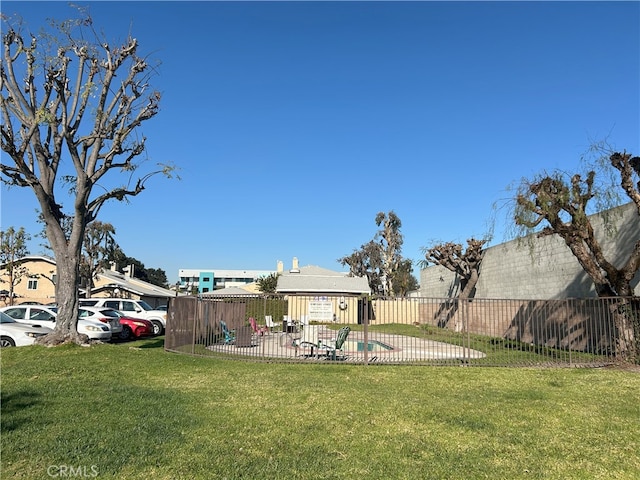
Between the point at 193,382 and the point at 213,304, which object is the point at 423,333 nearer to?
the point at 213,304

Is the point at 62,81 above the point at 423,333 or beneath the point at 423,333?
above

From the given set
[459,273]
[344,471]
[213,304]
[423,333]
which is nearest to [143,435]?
[344,471]

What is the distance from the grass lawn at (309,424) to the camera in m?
4.63

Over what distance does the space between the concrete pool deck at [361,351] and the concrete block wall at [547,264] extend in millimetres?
4313

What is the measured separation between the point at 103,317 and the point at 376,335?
10808 mm

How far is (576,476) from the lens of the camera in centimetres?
456

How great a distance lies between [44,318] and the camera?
16.9m

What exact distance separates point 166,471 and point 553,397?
677 centimetres

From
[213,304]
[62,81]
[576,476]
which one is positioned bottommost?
[576,476]

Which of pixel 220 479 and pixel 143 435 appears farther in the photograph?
pixel 143 435

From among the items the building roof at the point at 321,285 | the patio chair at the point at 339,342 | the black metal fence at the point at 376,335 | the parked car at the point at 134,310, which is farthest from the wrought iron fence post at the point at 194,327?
the building roof at the point at 321,285

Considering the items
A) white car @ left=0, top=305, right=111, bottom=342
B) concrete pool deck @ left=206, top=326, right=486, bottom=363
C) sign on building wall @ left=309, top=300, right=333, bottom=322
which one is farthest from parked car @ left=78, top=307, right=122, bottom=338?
sign on building wall @ left=309, top=300, right=333, bottom=322

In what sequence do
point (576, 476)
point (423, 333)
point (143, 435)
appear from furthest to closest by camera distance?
point (423, 333) < point (143, 435) < point (576, 476)

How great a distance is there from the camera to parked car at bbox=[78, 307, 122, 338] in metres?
18.1
